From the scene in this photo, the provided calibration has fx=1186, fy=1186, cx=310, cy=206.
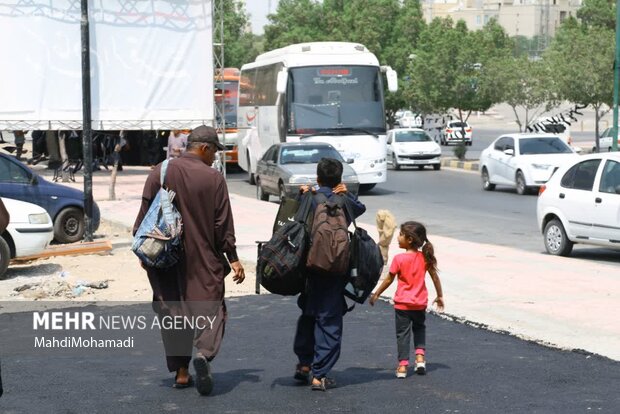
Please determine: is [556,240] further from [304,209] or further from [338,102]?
[338,102]

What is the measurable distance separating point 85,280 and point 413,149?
29.5 metres

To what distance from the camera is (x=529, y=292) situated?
1264 cm

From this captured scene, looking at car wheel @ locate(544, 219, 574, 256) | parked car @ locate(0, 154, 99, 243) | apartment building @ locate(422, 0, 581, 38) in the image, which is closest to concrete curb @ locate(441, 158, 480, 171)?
car wheel @ locate(544, 219, 574, 256)

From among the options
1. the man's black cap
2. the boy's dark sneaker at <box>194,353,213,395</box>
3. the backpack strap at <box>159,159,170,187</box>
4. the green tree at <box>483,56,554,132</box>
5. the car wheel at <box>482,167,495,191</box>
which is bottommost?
the car wheel at <box>482,167,495,191</box>

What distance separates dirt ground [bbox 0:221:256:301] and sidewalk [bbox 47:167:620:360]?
160 centimetres

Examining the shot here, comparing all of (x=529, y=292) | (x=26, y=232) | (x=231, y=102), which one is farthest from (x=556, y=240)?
(x=231, y=102)

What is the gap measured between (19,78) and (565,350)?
18.3m

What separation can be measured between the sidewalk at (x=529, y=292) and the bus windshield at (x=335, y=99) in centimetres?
1143

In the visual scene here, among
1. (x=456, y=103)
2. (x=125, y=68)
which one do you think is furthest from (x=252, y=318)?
(x=456, y=103)

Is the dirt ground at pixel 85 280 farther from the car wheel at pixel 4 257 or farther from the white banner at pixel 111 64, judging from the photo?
the white banner at pixel 111 64

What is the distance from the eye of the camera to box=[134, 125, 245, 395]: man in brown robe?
290 inches

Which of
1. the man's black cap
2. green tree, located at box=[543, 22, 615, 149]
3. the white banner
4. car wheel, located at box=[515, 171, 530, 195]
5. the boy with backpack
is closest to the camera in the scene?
the boy with backpack

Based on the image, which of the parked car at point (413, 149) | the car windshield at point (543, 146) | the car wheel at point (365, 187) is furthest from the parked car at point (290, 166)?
the parked car at point (413, 149)

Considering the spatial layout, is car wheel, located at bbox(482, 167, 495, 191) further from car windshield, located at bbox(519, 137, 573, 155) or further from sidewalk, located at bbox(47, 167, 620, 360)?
sidewalk, located at bbox(47, 167, 620, 360)
